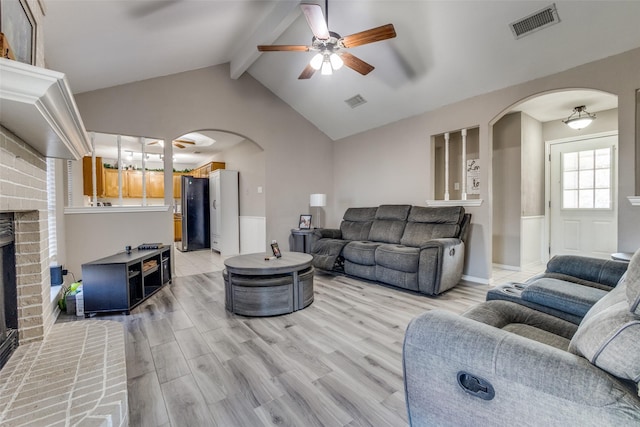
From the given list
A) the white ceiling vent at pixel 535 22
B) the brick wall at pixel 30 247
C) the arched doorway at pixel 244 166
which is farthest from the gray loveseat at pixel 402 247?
the brick wall at pixel 30 247

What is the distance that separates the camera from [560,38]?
278cm

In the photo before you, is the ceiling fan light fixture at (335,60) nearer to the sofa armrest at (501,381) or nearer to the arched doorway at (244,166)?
the arched doorway at (244,166)

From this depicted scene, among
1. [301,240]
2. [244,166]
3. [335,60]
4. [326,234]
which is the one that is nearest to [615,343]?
[335,60]

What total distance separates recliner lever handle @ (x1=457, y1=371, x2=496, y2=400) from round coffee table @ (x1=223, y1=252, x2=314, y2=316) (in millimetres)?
1938

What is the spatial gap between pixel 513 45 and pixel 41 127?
12.9 ft

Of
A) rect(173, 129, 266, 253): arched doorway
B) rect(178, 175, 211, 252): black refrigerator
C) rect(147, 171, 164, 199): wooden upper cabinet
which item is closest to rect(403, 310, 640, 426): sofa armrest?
rect(173, 129, 266, 253): arched doorway

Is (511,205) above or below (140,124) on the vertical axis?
below

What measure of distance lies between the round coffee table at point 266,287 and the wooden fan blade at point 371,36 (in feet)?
7.06

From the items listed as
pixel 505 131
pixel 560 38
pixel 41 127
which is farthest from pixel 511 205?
pixel 41 127

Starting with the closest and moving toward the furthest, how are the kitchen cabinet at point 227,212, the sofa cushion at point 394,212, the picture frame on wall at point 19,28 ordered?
the picture frame on wall at point 19,28, the sofa cushion at point 394,212, the kitchen cabinet at point 227,212

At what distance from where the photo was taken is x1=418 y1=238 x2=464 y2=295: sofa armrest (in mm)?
3172

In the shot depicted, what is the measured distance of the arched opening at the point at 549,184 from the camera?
4.39m

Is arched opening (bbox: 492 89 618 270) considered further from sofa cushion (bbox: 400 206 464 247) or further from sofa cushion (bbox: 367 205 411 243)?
sofa cushion (bbox: 367 205 411 243)

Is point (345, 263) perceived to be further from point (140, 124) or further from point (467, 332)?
point (140, 124)
